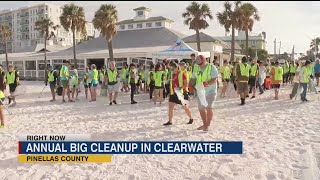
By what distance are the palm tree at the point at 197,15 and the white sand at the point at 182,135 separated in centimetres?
1846

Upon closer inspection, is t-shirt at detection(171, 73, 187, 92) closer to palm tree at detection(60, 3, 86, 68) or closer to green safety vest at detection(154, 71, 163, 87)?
green safety vest at detection(154, 71, 163, 87)

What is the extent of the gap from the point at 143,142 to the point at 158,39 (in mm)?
25279

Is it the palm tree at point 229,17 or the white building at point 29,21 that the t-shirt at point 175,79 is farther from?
the white building at point 29,21

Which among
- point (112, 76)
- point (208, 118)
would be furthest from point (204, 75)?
point (112, 76)

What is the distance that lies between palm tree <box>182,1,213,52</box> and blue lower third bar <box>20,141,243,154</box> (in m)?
24.2

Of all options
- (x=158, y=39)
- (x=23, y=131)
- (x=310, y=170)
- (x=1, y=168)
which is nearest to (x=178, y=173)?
(x=310, y=170)

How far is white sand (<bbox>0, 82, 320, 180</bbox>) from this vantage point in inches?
187

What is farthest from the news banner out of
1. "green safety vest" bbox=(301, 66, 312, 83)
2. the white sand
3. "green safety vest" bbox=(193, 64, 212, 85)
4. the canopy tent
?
the canopy tent

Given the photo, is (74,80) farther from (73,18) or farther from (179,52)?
(73,18)

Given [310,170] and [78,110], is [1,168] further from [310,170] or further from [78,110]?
[78,110]

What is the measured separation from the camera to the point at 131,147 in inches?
233

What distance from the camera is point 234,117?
8844 millimetres

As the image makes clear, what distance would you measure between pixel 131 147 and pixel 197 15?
25.4m

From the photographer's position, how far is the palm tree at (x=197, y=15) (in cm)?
2953
